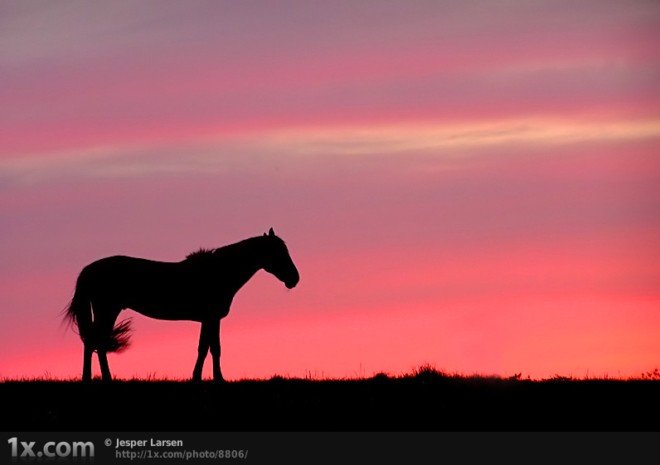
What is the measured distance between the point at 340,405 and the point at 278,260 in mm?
6333

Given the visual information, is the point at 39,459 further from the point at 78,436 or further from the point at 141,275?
the point at 141,275

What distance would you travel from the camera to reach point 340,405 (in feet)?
63.3

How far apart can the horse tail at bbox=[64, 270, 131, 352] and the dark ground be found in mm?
2179

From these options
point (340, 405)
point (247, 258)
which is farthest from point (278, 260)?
point (340, 405)

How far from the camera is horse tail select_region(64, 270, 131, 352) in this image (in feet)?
81.0

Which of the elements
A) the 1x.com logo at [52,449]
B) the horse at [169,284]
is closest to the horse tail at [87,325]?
the horse at [169,284]

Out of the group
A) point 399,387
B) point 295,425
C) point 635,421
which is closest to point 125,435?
point 295,425

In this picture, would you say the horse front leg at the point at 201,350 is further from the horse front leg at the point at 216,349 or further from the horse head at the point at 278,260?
the horse head at the point at 278,260

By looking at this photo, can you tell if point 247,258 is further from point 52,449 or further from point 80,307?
point 52,449

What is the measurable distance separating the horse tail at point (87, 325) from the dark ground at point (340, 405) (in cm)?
218

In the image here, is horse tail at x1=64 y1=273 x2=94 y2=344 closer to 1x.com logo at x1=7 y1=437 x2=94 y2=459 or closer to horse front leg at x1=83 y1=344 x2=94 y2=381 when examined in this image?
horse front leg at x1=83 y1=344 x2=94 y2=381

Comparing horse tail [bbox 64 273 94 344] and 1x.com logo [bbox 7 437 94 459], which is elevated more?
horse tail [bbox 64 273 94 344]

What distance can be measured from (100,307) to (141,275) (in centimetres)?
107

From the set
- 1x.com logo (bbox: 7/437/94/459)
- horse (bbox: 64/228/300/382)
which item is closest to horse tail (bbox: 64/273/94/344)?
horse (bbox: 64/228/300/382)
